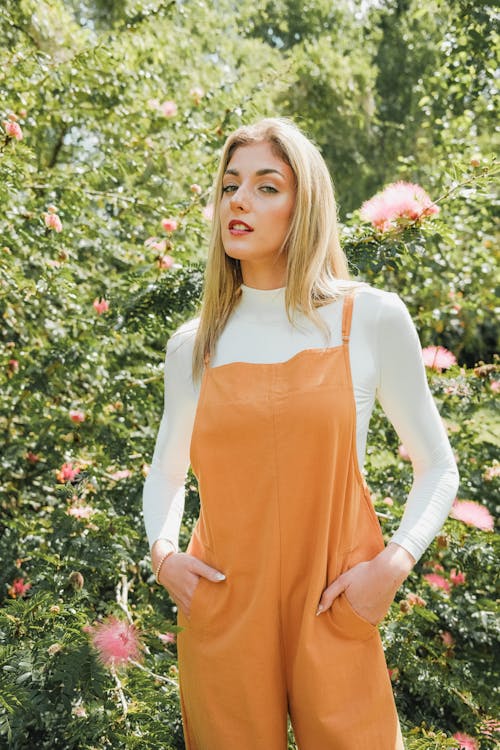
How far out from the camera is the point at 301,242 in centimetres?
138

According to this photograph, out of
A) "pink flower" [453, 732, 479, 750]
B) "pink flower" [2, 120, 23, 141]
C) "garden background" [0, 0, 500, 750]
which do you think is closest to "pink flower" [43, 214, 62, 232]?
"garden background" [0, 0, 500, 750]

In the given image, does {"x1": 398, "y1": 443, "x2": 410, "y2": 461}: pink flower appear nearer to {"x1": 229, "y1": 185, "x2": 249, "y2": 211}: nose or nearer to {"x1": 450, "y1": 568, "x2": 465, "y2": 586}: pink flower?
{"x1": 450, "y1": 568, "x2": 465, "y2": 586}: pink flower

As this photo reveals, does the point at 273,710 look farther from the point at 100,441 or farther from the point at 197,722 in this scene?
the point at 100,441

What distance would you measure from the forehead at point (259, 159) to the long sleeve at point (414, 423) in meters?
0.35

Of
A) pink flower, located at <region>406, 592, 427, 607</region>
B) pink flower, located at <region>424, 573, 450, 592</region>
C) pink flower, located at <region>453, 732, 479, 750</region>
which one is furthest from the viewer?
pink flower, located at <region>424, 573, 450, 592</region>

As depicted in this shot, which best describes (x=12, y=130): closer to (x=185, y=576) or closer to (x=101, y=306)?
(x=101, y=306)

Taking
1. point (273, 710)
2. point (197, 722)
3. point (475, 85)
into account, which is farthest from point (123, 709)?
point (475, 85)

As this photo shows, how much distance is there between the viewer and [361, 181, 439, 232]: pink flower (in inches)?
76.1

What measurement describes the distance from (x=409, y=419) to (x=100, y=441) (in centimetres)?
135

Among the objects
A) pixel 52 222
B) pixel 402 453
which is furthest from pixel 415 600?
pixel 52 222

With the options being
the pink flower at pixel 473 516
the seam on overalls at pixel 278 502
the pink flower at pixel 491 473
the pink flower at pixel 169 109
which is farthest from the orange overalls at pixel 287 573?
the pink flower at pixel 169 109

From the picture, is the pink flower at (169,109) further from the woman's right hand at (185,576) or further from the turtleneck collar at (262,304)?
the woman's right hand at (185,576)

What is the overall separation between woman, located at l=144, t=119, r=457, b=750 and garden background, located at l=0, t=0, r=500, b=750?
0.21m

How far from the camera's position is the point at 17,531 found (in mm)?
2203
